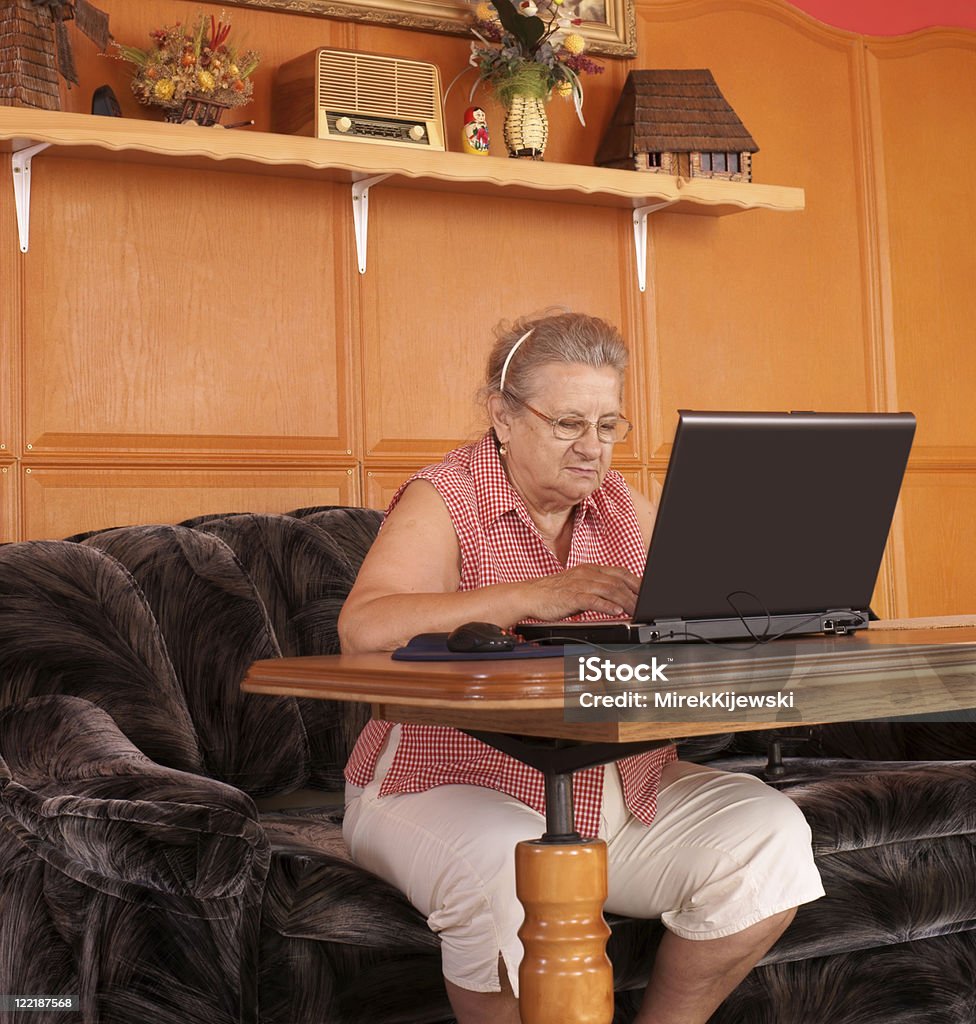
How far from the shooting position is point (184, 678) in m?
2.51

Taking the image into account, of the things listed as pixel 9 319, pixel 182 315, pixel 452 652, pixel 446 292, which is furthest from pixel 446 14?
pixel 452 652

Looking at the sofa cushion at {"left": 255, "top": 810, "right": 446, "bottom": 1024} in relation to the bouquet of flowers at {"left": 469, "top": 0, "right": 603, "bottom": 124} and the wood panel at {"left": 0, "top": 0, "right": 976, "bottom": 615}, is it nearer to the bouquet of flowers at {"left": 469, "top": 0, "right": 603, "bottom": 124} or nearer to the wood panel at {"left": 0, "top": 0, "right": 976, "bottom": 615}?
the wood panel at {"left": 0, "top": 0, "right": 976, "bottom": 615}

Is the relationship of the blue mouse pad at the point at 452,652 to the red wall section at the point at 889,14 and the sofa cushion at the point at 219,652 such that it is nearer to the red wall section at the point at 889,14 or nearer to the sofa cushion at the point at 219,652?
the sofa cushion at the point at 219,652

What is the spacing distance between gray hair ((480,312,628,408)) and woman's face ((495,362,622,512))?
14 millimetres

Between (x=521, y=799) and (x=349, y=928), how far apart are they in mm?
318

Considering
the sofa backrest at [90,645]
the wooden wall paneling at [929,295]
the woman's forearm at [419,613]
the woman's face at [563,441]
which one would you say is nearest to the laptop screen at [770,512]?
the woman's forearm at [419,613]

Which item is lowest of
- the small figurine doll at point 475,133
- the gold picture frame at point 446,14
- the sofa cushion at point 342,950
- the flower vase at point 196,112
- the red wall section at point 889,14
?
the sofa cushion at point 342,950

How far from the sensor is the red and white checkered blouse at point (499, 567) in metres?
1.89

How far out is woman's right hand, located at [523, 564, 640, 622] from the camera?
5.53ft

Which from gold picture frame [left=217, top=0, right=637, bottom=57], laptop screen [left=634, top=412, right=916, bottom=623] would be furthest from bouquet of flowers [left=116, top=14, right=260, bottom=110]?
laptop screen [left=634, top=412, right=916, bottom=623]

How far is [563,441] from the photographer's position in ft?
7.00

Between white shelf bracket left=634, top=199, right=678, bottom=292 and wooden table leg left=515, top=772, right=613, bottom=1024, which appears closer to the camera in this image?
wooden table leg left=515, top=772, right=613, bottom=1024

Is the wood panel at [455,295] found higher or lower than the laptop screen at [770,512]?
higher

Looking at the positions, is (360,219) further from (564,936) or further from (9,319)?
(564,936)
